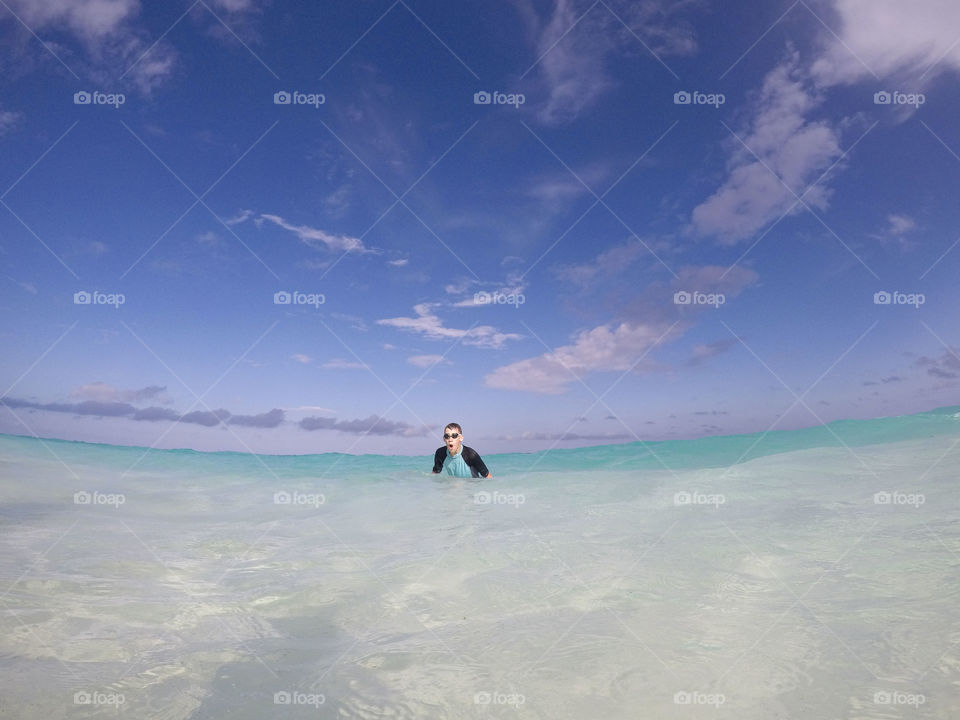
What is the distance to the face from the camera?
12602mm

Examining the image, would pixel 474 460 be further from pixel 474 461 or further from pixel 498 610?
pixel 498 610

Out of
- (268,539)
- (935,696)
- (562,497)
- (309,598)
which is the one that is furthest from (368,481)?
(935,696)

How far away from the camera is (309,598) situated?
4633 mm

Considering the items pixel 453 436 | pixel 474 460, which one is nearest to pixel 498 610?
pixel 453 436

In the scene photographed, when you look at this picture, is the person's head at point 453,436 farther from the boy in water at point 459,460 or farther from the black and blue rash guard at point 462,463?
the black and blue rash guard at point 462,463

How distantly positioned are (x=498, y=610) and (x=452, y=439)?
27.9 feet

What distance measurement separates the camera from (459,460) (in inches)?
533

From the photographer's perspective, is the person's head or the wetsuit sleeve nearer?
the person's head

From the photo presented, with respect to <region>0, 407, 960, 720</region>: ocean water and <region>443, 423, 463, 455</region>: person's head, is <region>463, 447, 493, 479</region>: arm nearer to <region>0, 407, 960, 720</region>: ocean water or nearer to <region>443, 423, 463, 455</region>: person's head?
<region>443, 423, 463, 455</region>: person's head

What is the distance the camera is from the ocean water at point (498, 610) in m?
2.85


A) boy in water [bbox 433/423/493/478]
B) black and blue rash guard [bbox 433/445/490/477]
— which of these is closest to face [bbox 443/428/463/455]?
boy in water [bbox 433/423/493/478]

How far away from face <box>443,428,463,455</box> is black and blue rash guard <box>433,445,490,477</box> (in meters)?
0.25

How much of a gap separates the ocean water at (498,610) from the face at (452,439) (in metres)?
3.57

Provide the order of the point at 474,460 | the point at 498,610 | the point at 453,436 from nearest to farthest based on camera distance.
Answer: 1. the point at 498,610
2. the point at 453,436
3. the point at 474,460
